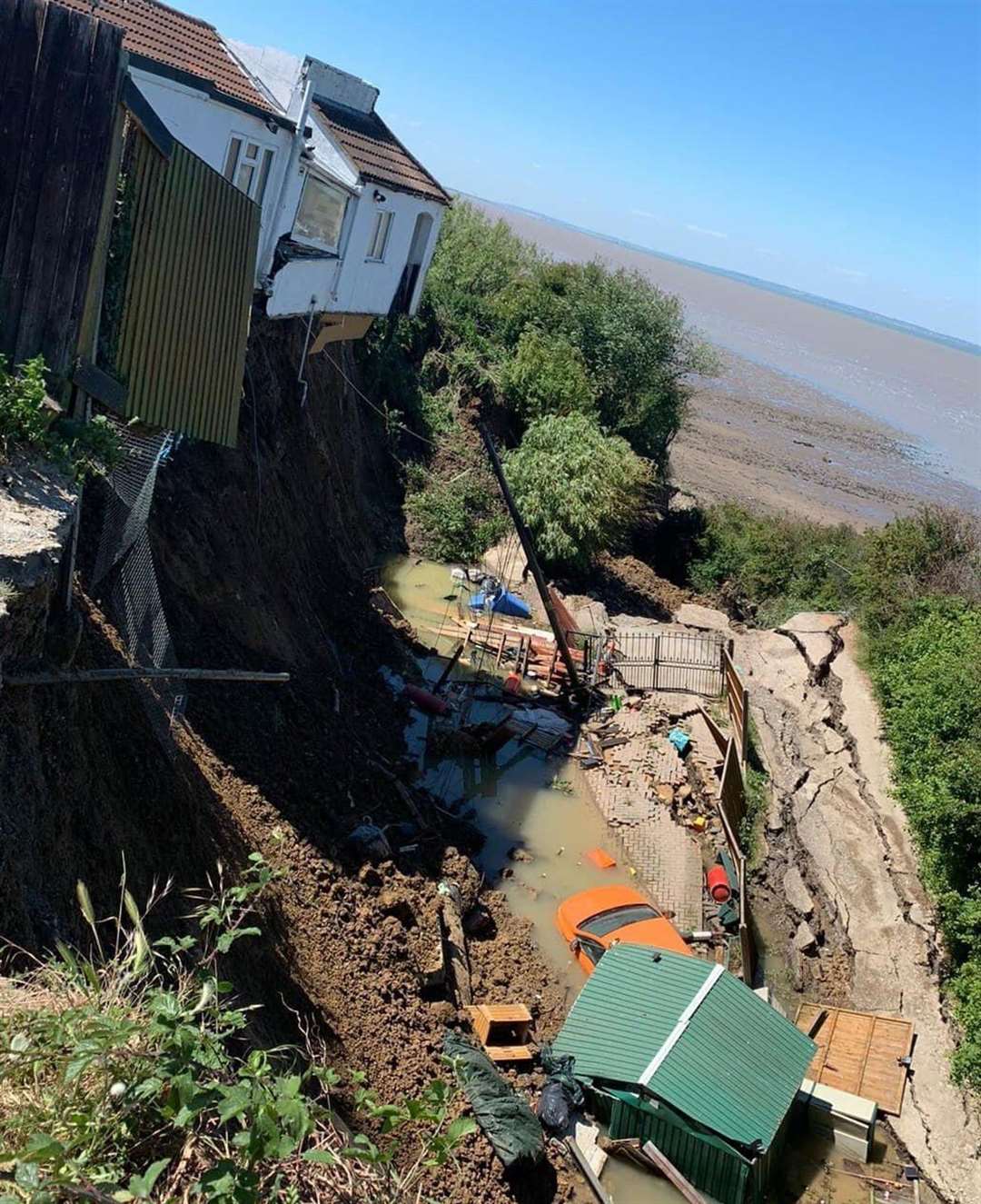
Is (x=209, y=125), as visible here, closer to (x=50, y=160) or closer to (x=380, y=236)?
(x=380, y=236)

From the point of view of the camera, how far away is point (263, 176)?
14.5 metres

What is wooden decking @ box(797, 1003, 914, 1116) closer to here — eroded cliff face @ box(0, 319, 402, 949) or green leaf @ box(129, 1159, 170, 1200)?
eroded cliff face @ box(0, 319, 402, 949)

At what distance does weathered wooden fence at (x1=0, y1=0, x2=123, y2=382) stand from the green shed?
8720 millimetres

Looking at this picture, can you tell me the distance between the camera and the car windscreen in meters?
13.1

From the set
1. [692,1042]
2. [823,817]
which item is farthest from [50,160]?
[823,817]

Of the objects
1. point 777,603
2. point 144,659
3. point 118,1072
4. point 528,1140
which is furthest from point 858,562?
point 118,1072

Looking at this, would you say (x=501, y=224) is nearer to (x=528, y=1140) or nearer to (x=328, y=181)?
(x=328, y=181)

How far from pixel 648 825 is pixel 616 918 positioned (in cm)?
305

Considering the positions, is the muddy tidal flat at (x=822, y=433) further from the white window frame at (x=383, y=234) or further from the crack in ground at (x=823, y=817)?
the white window frame at (x=383, y=234)

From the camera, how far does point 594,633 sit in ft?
70.9

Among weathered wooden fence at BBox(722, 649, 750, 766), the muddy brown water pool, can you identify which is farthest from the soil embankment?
weathered wooden fence at BBox(722, 649, 750, 766)

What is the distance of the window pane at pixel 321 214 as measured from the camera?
1580cm

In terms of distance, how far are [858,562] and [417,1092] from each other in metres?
19.2

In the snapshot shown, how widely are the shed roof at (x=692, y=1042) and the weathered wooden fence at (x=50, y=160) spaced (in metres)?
8.70
